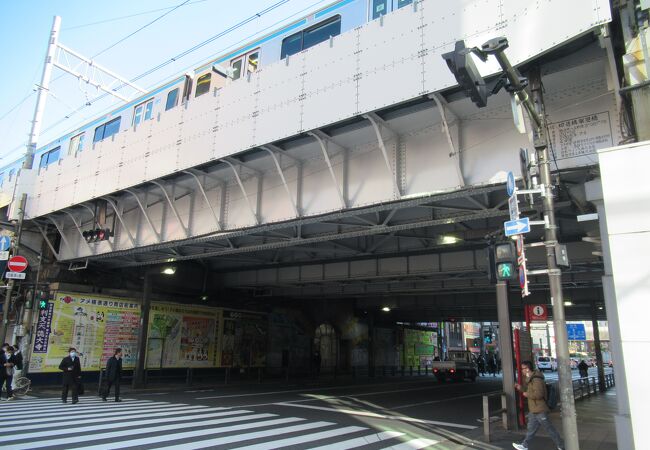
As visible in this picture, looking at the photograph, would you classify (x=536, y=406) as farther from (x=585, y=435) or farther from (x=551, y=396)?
(x=551, y=396)

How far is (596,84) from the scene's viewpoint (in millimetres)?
9039

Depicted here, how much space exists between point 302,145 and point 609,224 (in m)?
7.90

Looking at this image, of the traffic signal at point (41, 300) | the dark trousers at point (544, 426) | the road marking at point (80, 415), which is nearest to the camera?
the dark trousers at point (544, 426)

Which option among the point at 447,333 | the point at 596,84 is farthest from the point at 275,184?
the point at 447,333

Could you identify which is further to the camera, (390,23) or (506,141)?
(390,23)

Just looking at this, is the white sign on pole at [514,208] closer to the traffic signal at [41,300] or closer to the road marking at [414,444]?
the road marking at [414,444]

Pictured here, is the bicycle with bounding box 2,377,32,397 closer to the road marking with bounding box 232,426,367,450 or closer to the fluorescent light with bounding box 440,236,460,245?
the road marking with bounding box 232,426,367,450

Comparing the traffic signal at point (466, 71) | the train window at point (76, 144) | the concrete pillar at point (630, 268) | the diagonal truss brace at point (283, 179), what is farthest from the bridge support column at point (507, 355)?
the train window at point (76, 144)

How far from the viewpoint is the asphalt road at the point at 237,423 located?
9422 mm

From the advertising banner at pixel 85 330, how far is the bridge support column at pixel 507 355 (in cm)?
1942

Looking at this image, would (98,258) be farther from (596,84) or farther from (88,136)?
(596,84)

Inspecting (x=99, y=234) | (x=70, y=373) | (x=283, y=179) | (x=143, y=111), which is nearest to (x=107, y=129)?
(x=143, y=111)

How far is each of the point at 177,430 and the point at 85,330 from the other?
Answer: 14.9 meters

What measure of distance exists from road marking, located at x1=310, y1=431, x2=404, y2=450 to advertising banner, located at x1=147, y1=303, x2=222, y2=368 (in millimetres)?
17365
